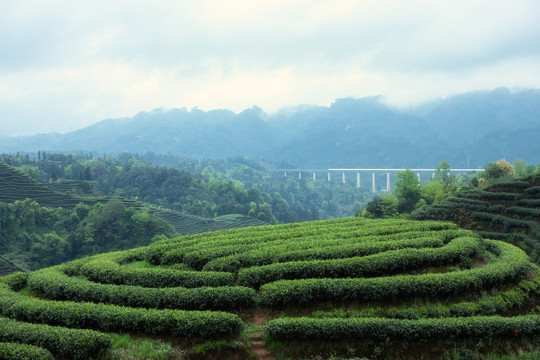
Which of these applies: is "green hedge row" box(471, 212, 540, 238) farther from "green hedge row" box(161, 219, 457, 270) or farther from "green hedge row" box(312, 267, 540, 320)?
"green hedge row" box(312, 267, 540, 320)

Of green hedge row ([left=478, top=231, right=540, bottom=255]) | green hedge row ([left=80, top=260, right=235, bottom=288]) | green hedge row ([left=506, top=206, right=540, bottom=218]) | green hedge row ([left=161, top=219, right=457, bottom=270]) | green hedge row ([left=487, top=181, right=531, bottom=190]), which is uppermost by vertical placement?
green hedge row ([left=487, top=181, right=531, bottom=190])

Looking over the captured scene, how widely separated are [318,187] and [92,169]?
302ft

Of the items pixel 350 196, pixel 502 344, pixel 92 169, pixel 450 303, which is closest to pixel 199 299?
pixel 450 303

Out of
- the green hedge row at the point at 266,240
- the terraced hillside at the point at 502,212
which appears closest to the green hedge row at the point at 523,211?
the terraced hillside at the point at 502,212

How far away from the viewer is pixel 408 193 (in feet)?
148

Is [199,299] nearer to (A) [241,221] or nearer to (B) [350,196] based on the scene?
(A) [241,221]

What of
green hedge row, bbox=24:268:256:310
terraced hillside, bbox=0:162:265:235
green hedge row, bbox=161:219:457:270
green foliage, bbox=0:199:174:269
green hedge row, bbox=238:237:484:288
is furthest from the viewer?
terraced hillside, bbox=0:162:265:235

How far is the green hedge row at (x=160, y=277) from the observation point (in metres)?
10.5

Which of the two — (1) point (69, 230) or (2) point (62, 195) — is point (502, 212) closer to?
(1) point (69, 230)

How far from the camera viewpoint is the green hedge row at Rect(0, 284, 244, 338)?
8516 mm

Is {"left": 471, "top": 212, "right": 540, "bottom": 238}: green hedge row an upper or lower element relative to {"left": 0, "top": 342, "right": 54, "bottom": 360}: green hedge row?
lower

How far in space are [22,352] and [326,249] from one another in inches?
335

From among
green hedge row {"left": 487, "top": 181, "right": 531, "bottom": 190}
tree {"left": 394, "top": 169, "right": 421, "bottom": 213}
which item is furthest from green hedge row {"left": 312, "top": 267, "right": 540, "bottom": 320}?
tree {"left": 394, "top": 169, "right": 421, "bottom": 213}

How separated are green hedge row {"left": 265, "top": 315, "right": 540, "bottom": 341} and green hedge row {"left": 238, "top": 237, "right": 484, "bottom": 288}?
2.12 metres
